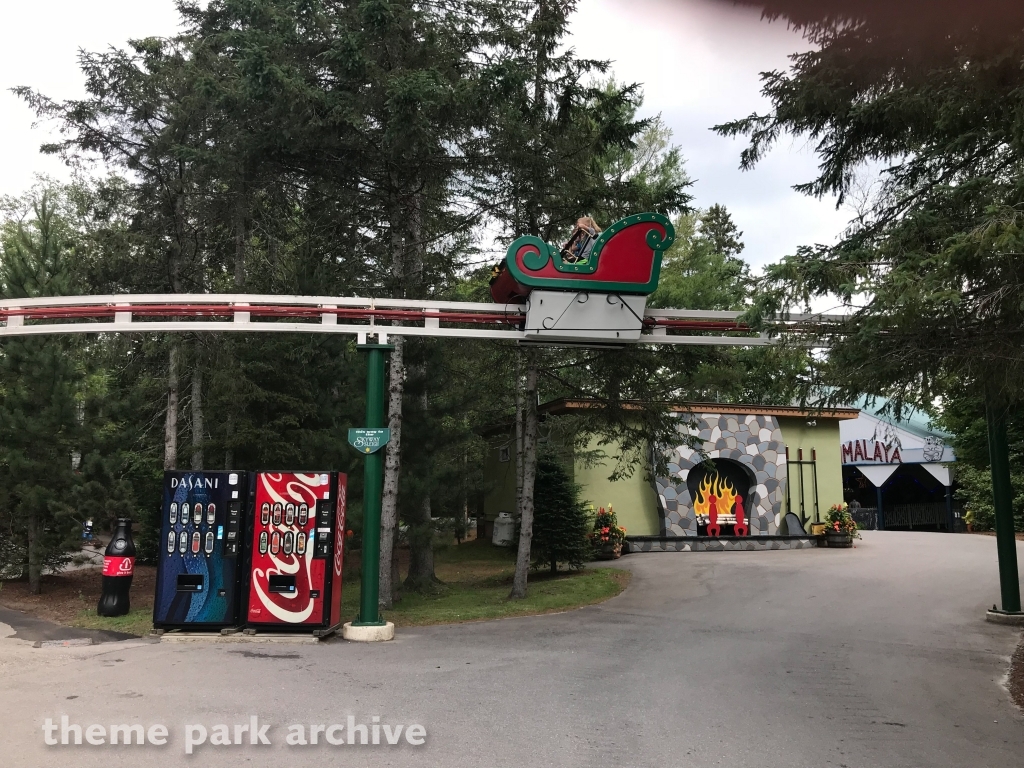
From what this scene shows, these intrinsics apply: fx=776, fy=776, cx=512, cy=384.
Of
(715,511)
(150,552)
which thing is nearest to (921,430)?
(715,511)

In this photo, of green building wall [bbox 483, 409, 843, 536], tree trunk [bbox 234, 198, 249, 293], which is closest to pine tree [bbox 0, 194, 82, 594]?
tree trunk [bbox 234, 198, 249, 293]

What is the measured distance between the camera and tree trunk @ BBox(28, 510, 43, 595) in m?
13.8

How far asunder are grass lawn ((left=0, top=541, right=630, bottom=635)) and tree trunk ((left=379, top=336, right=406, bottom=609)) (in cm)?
55

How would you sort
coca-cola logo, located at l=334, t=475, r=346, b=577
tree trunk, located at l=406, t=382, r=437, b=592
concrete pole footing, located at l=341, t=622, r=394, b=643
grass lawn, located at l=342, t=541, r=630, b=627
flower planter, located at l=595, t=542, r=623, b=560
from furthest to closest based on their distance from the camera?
1. flower planter, located at l=595, t=542, r=623, b=560
2. tree trunk, located at l=406, t=382, r=437, b=592
3. grass lawn, located at l=342, t=541, r=630, b=627
4. coca-cola logo, located at l=334, t=475, r=346, b=577
5. concrete pole footing, located at l=341, t=622, r=394, b=643

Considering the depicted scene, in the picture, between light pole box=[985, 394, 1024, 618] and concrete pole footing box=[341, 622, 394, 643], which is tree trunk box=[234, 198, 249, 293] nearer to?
concrete pole footing box=[341, 622, 394, 643]

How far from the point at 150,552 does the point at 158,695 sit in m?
15.3

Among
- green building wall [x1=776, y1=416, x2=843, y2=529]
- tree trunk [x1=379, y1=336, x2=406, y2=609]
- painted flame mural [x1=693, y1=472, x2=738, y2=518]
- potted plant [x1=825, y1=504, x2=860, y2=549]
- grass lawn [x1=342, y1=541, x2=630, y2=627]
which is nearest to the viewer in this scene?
grass lawn [x1=342, y1=541, x2=630, y2=627]

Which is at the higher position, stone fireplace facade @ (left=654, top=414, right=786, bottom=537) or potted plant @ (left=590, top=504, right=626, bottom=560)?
stone fireplace facade @ (left=654, top=414, right=786, bottom=537)

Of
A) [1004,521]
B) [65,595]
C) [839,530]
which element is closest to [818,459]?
[839,530]

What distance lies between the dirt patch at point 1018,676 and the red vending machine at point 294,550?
7.48 metres

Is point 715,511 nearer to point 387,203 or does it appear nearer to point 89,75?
point 387,203

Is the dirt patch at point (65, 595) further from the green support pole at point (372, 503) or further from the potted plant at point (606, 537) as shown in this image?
the potted plant at point (606, 537)

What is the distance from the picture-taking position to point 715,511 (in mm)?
21047

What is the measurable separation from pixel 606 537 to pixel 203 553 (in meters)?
11.1
